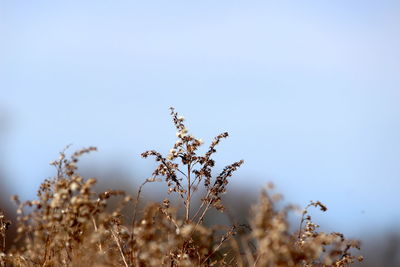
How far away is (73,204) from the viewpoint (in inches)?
155

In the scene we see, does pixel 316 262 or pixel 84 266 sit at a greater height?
pixel 316 262

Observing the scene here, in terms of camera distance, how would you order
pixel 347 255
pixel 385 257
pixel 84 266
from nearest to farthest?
pixel 84 266
pixel 347 255
pixel 385 257

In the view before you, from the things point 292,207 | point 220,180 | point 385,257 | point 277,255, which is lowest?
point 277,255

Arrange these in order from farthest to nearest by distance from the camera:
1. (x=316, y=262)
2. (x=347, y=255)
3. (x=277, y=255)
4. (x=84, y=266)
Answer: (x=347, y=255) → (x=316, y=262) → (x=84, y=266) → (x=277, y=255)

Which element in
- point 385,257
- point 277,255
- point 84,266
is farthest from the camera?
point 385,257

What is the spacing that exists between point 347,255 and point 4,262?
2.69 metres

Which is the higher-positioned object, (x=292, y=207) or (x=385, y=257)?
(x=385, y=257)

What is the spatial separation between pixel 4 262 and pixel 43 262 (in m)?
0.40

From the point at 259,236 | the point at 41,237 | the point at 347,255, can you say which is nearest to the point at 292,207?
the point at 259,236

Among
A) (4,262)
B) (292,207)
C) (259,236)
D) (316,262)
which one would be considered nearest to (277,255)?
(259,236)

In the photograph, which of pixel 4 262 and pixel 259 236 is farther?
pixel 4 262

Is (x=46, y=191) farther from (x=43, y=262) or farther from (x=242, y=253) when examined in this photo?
(x=242, y=253)

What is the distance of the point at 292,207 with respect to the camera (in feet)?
12.8

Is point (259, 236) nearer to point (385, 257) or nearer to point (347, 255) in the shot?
point (347, 255)
